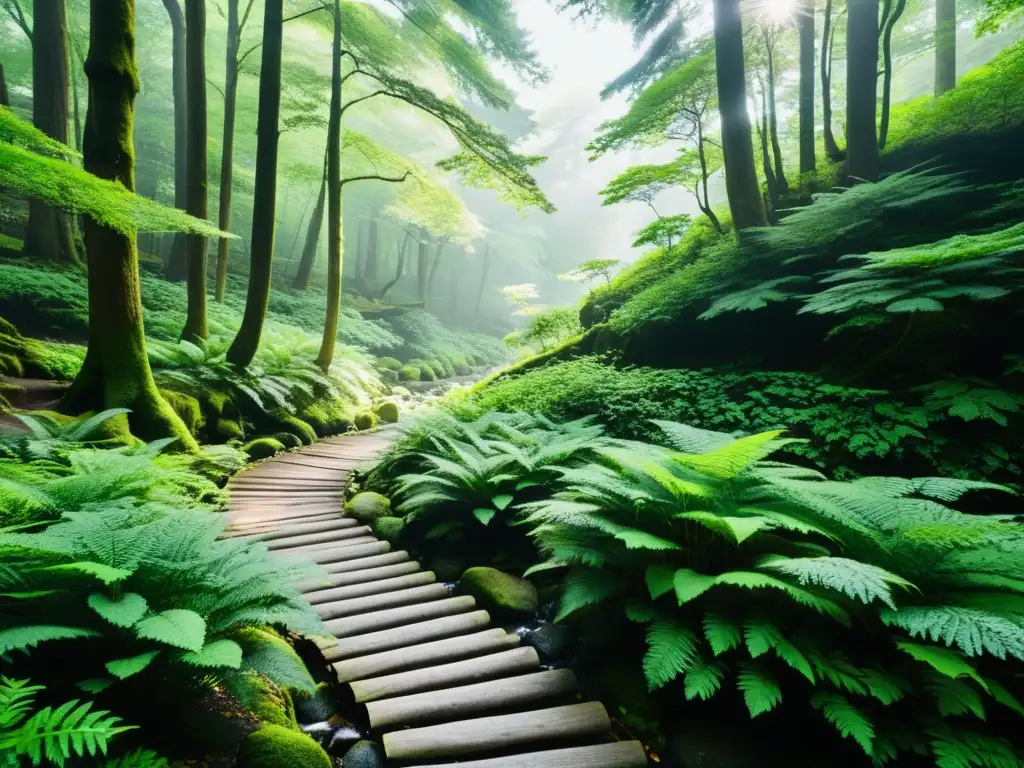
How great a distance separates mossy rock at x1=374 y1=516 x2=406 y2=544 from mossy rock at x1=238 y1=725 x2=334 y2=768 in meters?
2.57

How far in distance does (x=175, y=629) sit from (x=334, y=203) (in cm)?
1016

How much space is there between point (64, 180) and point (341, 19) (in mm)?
9227

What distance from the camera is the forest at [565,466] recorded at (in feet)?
6.40

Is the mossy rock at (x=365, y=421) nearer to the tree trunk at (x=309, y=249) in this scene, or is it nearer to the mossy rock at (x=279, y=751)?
the mossy rock at (x=279, y=751)

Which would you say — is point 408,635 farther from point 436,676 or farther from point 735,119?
point 735,119

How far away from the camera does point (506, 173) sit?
912cm

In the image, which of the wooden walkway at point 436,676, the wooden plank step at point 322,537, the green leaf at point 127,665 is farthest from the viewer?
the wooden plank step at point 322,537

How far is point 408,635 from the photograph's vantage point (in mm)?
3094

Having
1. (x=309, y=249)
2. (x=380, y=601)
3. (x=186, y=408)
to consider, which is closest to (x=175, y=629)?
(x=380, y=601)

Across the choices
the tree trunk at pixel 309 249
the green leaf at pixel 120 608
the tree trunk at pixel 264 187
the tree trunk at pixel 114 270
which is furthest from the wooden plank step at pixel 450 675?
the tree trunk at pixel 309 249

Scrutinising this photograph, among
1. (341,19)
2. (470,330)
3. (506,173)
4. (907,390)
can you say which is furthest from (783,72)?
(470,330)

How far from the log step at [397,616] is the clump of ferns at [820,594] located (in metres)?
0.94

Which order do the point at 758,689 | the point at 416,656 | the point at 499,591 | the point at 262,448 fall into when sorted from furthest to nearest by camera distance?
the point at 262,448
the point at 499,591
the point at 416,656
the point at 758,689

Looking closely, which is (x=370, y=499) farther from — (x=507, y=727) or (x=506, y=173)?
(x=506, y=173)
